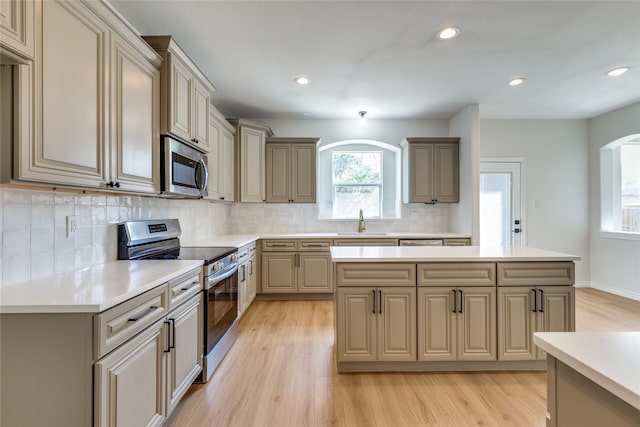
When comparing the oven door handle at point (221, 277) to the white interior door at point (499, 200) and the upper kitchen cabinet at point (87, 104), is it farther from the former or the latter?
the white interior door at point (499, 200)

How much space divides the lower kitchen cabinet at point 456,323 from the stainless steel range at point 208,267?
1.55 m

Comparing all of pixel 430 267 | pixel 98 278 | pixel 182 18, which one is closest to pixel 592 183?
pixel 430 267

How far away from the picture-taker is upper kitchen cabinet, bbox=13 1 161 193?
1.21 meters

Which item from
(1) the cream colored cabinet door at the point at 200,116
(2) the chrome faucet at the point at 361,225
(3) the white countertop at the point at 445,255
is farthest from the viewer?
(2) the chrome faucet at the point at 361,225

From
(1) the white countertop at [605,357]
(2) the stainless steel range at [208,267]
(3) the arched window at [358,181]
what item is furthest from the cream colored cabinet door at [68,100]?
(3) the arched window at [358,181]

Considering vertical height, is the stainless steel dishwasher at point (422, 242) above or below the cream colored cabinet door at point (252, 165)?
below

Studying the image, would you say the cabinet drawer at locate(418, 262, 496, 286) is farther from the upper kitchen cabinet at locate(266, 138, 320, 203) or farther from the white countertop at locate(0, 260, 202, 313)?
the upper kitchen cabinet at locate(266, 138, 320, 203)

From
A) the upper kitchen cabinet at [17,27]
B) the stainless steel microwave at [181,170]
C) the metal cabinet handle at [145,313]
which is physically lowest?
the metal cabinet handle at [145,313]

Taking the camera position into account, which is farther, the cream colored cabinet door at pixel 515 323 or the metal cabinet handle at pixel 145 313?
the cream colored cabinet door at pixel 515 323

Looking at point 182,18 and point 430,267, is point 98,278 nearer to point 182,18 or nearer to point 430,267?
point 182,18

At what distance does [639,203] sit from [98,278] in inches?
253

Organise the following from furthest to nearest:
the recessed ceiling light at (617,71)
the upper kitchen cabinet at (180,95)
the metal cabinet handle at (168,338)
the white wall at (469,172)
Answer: the white wall at (469,172) → the recessed ceiling light at (617,71) → the upper kitchen cabinet at (180,95) → the metal cabinet handle at (168,338)

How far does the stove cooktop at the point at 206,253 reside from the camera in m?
2.25

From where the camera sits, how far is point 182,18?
87.3 inches
